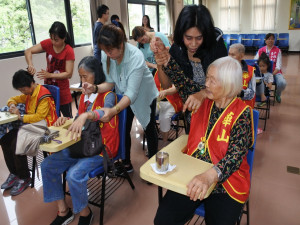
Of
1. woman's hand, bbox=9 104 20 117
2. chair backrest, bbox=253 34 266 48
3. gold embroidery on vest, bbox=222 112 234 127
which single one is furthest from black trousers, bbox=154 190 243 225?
chair backrest, bbox=253 34 266 48

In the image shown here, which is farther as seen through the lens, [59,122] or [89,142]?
[59,122]

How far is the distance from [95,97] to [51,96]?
571 mm

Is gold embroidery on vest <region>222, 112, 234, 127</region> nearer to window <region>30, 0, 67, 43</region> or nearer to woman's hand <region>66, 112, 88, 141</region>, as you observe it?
woman's hand <region>66, 112, 88, 141</region>

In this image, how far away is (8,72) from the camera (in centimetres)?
418

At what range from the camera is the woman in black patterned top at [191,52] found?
→ 4.41 feet

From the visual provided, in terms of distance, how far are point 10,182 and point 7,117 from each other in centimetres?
72

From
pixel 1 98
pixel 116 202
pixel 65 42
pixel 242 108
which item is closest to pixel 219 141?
pixel 242 108

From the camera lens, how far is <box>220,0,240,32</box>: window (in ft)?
39.2

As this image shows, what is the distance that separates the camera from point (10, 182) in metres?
2.38

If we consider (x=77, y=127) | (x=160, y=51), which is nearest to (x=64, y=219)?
(x=77, y=127)

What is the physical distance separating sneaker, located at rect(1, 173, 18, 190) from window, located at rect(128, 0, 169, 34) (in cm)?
577

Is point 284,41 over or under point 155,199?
over

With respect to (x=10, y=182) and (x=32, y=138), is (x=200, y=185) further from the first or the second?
(x=10, y=182)

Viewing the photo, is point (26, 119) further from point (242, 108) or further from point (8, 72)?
point (8, 72)
